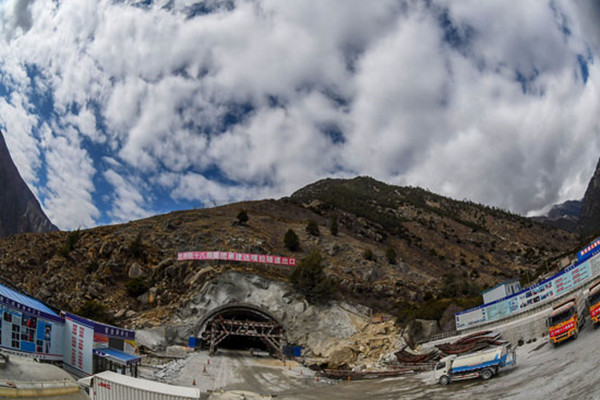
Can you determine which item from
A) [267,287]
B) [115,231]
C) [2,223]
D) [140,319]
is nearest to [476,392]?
[267,287]

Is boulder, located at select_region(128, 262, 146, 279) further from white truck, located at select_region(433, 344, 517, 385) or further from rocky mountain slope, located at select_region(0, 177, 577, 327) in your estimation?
white truck, located at select_region(433, 344, 517, 385)

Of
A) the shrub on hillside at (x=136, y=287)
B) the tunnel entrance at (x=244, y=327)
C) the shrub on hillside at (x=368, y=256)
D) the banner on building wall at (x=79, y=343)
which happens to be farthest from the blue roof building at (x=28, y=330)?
the shrub on hillside at (x=368, y=256)

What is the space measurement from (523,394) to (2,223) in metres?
184

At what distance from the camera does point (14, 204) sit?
160625 millimetres

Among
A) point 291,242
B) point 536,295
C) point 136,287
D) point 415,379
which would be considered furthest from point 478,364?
point 291,242

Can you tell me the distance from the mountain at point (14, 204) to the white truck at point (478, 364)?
173599mm

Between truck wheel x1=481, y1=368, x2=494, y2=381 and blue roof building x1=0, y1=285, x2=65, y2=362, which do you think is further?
truck wheel x1=481, y1=368, x2=494, y2=381

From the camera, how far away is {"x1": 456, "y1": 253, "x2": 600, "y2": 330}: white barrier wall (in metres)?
32.0

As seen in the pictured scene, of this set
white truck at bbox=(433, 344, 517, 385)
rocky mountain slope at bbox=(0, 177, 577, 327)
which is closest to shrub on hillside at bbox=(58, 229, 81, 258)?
rocky mountain slope at bbox=(0, 177, 577, 327)

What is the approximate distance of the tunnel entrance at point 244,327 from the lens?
174 ft

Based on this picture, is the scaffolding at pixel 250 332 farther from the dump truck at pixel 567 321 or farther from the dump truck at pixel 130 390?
the dump truck at pixel 567 321

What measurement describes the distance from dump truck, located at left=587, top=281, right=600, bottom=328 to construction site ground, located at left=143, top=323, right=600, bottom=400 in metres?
0.70

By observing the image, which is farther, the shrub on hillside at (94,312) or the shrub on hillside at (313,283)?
the shrub on hillside at (313,283)

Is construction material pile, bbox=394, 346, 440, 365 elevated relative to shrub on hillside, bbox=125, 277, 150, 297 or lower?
lower
